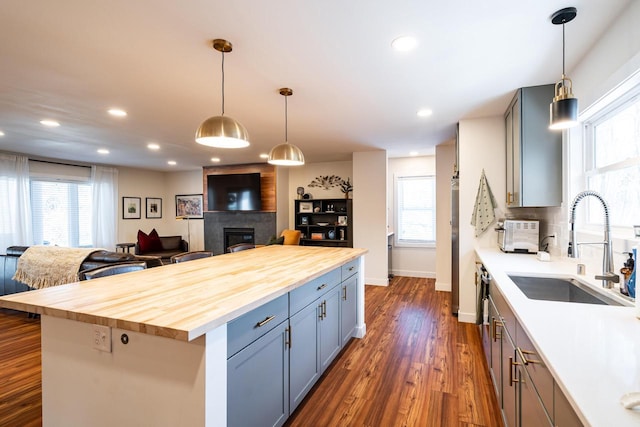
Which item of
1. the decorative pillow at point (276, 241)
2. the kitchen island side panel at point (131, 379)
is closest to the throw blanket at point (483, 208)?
the kitchen island side panel at point (131, 379)

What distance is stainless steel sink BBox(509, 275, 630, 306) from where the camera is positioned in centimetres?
186

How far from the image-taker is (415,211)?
618 centimetres

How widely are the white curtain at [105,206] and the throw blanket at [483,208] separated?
24.8ft

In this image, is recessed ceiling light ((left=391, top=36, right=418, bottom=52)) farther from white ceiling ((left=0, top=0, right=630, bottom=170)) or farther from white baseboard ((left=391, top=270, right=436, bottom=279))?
white baseboard ((left=391, top=270, right=436, bottom=279))

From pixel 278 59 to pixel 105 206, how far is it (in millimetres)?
6681

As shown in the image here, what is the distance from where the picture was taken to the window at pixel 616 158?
186 centimetres

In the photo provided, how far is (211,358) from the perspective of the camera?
1174 mm

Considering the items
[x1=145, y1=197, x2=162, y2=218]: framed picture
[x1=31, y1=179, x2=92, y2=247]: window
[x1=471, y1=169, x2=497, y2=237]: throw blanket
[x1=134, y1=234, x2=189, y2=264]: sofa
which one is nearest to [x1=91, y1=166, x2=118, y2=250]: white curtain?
[x1=31, y1=179, x2=92, y2=247]: window

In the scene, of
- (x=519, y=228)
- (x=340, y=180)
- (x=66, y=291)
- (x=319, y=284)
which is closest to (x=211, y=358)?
(x=66, y=291)

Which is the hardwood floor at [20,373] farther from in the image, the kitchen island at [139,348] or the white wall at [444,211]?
the white wall at [444,211]

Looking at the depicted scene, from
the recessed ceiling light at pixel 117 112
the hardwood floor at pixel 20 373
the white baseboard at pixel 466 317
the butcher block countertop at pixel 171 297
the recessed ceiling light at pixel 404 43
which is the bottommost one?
the hardwood floor at pixel 20 373

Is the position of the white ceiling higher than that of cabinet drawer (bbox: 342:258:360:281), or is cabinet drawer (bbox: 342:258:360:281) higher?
the white ceiling

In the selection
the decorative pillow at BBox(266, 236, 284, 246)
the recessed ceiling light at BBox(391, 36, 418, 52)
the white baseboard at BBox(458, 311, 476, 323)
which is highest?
the recessed ceiling light at BBox(391, 36, 418, 52)

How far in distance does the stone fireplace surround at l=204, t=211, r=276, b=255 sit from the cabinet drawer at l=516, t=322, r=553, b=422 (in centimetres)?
589
